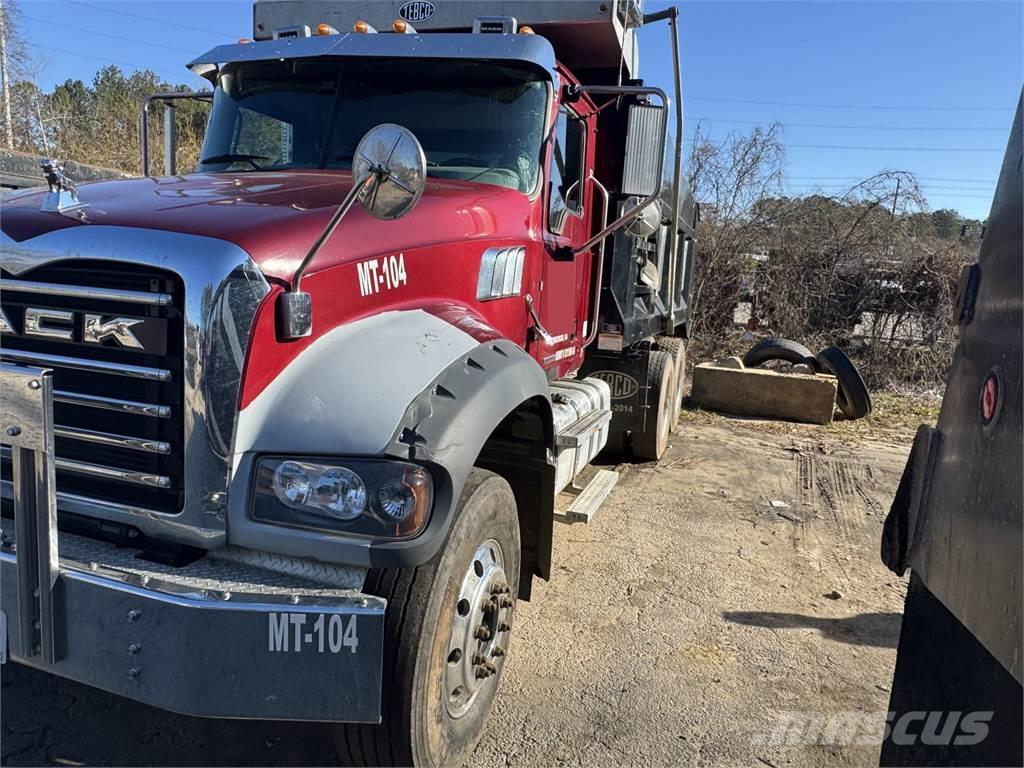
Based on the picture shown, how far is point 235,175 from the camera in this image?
11.1 feet

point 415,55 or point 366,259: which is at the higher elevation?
point 415,55

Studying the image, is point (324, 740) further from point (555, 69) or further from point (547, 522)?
point (555, 69)

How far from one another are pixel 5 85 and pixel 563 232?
15025mm

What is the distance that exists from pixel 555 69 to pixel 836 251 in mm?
9632

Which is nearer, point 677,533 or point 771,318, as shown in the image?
point 677,533

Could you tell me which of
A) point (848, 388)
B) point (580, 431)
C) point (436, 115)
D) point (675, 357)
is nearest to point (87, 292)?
point (436, 115)

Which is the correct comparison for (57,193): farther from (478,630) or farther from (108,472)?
(478,630)

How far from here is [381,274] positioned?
2.65 m

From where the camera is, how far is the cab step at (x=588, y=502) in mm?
4023

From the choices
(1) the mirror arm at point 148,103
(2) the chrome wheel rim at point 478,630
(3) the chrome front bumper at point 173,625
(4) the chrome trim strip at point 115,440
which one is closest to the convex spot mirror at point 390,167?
(4) the chrome trim strip at point 115,440

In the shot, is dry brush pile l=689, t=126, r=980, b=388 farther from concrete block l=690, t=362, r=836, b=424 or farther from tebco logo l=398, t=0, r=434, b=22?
tebco logo l=398, t=0, r=434, b=22

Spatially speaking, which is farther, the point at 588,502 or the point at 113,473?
the point at 588,502

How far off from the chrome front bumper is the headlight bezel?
17cm

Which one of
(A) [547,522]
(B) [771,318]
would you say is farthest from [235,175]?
(B) [771,318]
